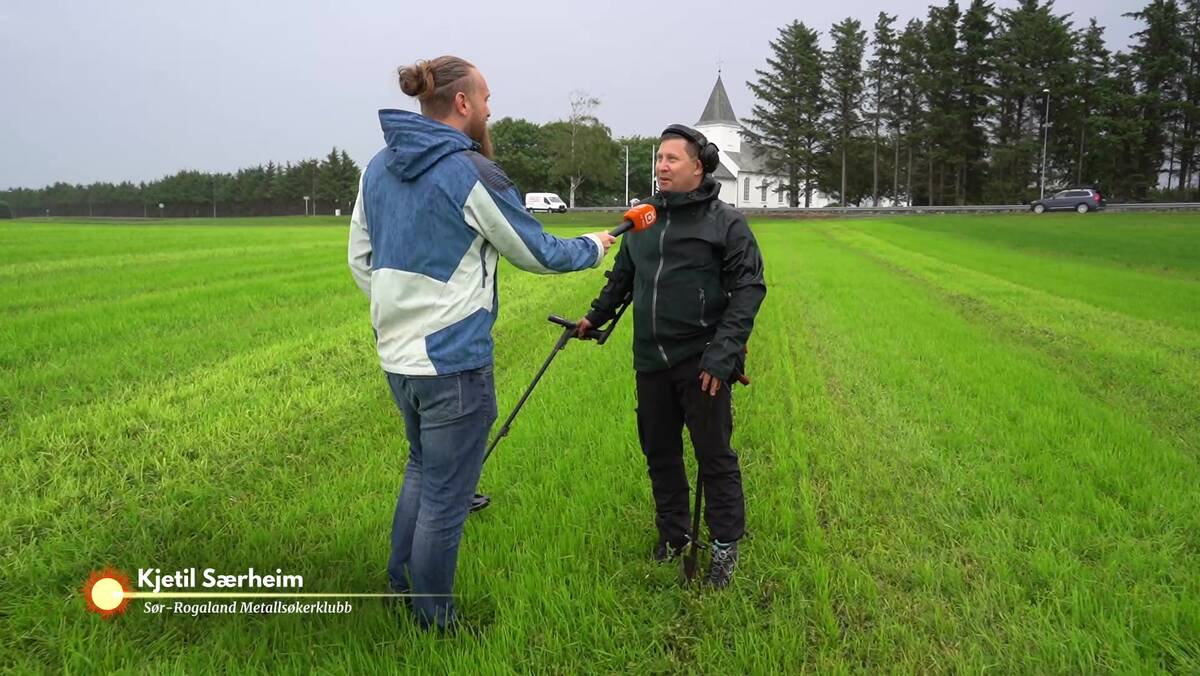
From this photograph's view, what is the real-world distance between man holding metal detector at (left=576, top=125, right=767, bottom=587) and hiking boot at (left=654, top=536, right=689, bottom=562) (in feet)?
0.33

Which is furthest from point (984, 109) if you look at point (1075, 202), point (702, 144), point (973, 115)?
point (702, 144)

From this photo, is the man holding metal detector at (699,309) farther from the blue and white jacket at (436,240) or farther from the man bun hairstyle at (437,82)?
the man bun hairstyle at (437,82)

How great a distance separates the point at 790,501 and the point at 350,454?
110 inches

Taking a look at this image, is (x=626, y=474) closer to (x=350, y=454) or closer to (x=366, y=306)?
(x=350, y=454)

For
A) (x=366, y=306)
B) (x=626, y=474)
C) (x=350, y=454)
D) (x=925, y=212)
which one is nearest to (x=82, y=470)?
(x=350, y=454)

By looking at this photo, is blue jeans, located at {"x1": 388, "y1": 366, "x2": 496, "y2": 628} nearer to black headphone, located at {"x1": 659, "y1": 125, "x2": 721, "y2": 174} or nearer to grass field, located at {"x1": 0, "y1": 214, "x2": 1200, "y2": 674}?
grass field, located at {"x1": 0, "y1": 214, "x2": 1200, "y2": 674}

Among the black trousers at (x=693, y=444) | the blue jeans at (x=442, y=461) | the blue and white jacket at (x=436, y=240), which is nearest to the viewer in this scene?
the blue and white jacket at (x=436, y=240)

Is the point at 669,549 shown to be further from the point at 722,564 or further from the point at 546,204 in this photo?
the point at 546,204

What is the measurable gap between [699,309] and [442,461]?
1.26m

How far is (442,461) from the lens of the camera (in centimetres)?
252

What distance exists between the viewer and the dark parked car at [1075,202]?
4131 cm

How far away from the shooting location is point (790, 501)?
13.0ft

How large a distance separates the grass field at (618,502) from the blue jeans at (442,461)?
21 centimetres

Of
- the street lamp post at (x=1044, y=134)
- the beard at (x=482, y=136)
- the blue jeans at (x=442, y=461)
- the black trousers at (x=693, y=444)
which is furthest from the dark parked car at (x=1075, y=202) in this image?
→ the blue jeans at (x=442, y=461)
